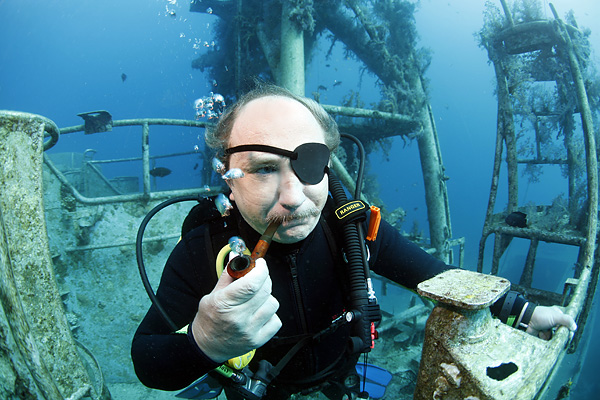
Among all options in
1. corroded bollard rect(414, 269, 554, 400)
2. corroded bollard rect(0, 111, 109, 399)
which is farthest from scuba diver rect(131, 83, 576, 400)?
corroded bollard rect(414, 269, 554, 400)

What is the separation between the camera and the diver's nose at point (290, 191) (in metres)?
1.66

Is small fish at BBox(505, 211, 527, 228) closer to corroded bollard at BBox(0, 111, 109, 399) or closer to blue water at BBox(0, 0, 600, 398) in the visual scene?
corroded bollard at BBox(0, 111, 109, 399)

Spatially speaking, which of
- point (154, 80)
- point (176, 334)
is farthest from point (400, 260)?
point (154, 80)

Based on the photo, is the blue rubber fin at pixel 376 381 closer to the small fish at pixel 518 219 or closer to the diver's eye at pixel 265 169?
the diver's eye at pixel 265 169

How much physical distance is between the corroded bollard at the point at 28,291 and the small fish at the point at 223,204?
0.95m

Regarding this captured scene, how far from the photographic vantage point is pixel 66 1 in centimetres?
11338

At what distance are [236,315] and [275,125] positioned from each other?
1.08m

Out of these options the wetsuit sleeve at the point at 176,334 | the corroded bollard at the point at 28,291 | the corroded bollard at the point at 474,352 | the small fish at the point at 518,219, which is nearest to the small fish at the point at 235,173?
the wetsuit sleeve at the point at 176,334

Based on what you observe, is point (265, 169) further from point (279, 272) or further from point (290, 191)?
point (279, 272)

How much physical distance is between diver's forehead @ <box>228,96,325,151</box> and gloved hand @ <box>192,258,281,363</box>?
810mm

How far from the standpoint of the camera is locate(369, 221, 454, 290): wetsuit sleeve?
223 cm

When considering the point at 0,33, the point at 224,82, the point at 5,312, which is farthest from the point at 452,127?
the point at 0,33

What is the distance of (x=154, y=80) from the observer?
136250 mm

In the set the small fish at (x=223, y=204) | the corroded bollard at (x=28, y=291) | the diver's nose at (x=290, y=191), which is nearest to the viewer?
the corroded bollard at (x=28, y=291)
